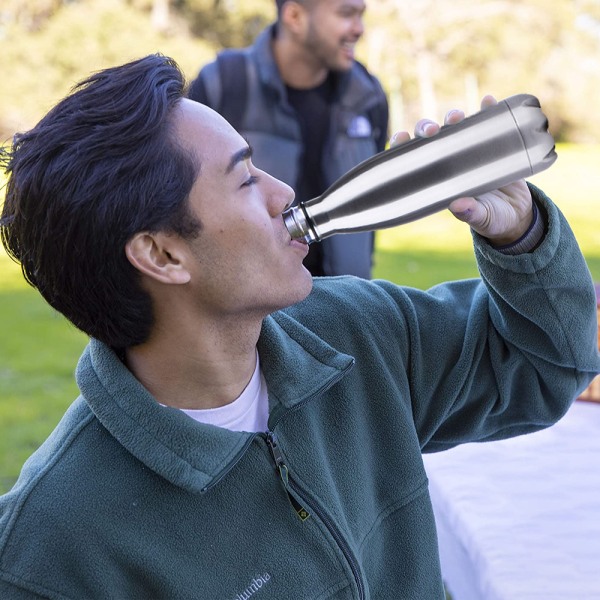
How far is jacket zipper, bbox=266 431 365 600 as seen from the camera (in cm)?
138

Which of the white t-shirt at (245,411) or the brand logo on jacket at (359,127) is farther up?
the white t-shirt at (245,411)

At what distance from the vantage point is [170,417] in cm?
134

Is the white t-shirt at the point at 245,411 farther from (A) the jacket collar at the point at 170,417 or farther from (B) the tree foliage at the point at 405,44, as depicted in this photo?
(B) the tree foliage at the point at 405,44

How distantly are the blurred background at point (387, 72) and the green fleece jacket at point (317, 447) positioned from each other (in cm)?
56

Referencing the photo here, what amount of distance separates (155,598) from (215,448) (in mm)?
227

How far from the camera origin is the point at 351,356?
4.99ft

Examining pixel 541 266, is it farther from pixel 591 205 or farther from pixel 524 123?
pixel 591 205

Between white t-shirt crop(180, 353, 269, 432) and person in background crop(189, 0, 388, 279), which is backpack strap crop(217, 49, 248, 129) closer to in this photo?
person in background crop(189, 0, 388, 279)

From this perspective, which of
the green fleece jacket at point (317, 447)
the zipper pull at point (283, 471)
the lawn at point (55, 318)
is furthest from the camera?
the lawn at point (55, 318)

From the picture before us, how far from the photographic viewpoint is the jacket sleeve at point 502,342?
148 cm

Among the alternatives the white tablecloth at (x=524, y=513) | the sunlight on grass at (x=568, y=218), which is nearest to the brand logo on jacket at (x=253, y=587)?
the white tablecloth at (x=524, y=513)

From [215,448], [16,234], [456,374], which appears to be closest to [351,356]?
[456,374]

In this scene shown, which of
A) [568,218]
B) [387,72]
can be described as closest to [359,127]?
[568,218]

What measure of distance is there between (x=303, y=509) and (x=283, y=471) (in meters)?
0.06
